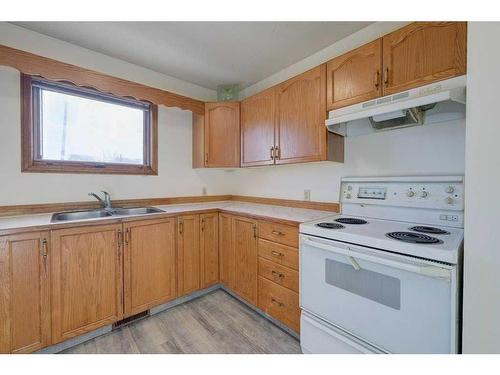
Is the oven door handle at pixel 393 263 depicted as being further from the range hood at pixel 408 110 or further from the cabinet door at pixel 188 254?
the cabinet door at pixel 188 254

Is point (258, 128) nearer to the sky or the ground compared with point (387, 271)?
nearer to the sky

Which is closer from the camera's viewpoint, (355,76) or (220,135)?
(355,76)

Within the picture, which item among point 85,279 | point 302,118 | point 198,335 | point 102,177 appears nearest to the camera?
point 85,279

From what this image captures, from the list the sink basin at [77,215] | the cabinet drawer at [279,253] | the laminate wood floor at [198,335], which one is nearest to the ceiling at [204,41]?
the sink basin at [77,215]

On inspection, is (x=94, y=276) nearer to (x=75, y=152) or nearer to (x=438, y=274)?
(x=75, y=152)

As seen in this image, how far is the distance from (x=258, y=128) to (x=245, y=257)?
130 centimetres

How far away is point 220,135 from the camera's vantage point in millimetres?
2514

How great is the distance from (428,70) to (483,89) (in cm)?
54

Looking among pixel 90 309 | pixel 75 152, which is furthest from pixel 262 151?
pixel 90 309

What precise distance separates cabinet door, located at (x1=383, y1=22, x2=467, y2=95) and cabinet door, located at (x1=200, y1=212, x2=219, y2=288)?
1837mm

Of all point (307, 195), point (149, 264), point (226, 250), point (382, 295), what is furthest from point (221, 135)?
point (382, 295)

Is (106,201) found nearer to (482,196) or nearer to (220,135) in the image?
(220,135)

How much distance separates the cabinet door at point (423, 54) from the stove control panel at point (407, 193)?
0.62 metres

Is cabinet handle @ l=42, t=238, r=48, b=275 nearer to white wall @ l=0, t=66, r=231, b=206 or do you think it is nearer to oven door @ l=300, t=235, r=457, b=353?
white wall @ l=0, t=66, r=231, b=206
